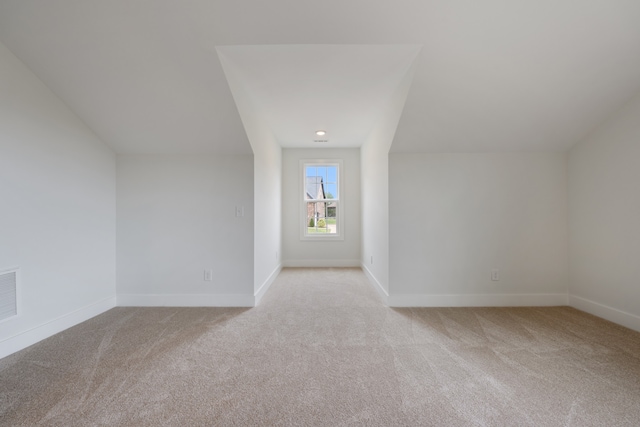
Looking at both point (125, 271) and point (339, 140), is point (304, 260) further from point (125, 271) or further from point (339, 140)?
point (125, 271)

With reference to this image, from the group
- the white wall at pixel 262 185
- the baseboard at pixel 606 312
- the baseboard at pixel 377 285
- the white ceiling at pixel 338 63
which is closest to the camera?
the white ceiling at pixel 338 63

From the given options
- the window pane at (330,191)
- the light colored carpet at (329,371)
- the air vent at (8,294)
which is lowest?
the light colored carpet at (329,371)

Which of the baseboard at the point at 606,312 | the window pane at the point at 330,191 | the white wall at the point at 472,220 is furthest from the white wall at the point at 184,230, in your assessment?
the baseboard at the point at 606,312

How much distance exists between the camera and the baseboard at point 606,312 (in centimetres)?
244

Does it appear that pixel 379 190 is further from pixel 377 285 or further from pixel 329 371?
pixel 329 371

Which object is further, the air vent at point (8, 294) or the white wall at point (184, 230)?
the white wall at point (184, 230)

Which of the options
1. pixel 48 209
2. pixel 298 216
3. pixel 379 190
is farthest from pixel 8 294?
pixel 298 216

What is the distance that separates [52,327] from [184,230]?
133 cm

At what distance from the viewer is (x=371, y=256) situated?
Answer: 13.8ft

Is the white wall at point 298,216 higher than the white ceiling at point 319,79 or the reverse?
the reverse

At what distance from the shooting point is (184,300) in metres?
3.08

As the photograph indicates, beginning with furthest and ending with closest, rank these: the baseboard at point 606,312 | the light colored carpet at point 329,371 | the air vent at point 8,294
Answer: the baseboard at point 606,312 → the air vent at point 8,294 → the light colored carpet at point 329,371

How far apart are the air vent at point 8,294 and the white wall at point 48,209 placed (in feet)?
0.16

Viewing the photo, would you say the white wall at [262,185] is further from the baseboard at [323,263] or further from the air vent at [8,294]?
the air vent at [8,294]
